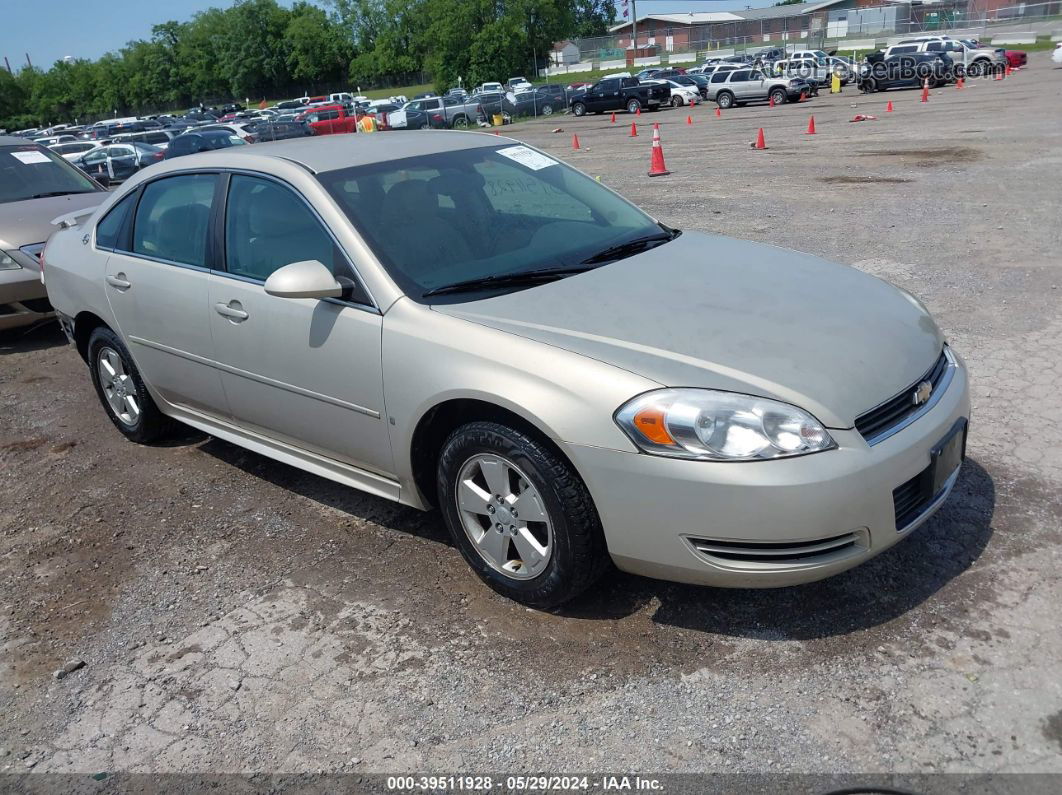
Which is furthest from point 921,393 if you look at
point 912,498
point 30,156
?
point 30,156

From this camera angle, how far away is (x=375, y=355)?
347 cm

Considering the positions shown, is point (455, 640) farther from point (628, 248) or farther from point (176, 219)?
point (176, 219)

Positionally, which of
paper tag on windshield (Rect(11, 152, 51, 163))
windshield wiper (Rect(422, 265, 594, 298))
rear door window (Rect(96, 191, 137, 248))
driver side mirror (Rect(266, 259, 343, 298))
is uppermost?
paper tag on windshield (Rect(11, 152, 51, 163))

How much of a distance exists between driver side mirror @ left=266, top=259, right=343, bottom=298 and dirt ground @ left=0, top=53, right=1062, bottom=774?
3.80ft

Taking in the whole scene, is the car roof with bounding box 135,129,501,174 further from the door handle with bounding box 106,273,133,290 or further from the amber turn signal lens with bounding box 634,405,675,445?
the amber turn signal lens with bounding box 634,405,675,445

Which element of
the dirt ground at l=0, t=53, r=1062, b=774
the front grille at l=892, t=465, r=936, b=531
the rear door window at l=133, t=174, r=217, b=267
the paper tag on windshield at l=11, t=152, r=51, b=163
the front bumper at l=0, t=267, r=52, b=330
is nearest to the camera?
the dirt ground at l=0, t=53, r=1062, b=774

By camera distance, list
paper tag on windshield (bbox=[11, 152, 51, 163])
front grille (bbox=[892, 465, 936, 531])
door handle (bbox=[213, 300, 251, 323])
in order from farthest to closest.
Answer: paper tag on windshield (bbox=[11, 152, 51, 163]) → door handle (bbox=[213, 300, 251, 323]) → front grille (bbox=[892, 465, 936, 531])

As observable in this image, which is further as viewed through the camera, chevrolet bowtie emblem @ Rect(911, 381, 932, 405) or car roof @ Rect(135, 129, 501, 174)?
car roof @ Rect(135, 129, 501, 174)

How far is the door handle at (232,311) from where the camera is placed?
4.02 metres

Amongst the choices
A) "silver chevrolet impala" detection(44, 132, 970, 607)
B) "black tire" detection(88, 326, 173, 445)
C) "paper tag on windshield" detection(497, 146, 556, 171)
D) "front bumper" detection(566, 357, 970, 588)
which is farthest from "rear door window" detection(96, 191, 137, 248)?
"front bumper" detection(566, 357, 970, 588)

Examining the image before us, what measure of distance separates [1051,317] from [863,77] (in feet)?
109

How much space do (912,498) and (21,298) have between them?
284 inches

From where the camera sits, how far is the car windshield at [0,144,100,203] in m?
8.47

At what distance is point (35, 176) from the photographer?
8703 mm
